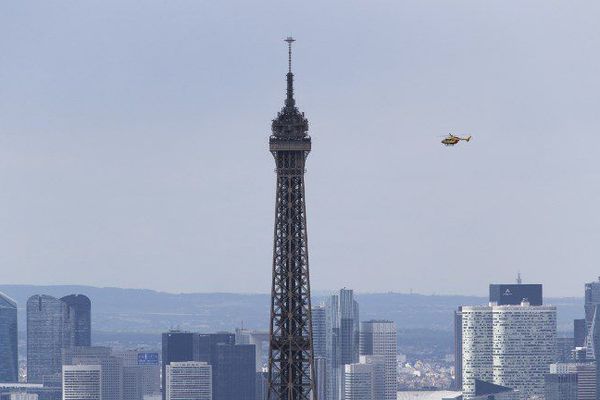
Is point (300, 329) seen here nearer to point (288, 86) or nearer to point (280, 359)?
point (280, 359)

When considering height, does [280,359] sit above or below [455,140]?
below

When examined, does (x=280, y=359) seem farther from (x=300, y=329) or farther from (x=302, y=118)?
(x=302, y=118)

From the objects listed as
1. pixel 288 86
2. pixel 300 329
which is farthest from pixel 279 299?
pixel 288 86

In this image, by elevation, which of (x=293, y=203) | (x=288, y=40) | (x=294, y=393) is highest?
(x=288, y=40)
